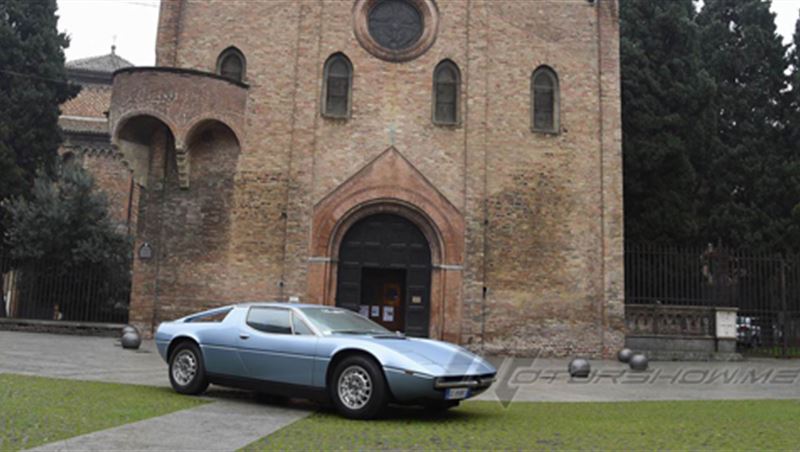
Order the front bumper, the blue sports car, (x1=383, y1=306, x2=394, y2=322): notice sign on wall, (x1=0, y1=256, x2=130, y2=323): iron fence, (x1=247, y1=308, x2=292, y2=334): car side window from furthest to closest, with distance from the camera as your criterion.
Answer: (x1=0, y1=256, x2=130, y2=323): iron fence, (x1=383, y1=306, x2=394, y2=322): notice sign on wall, (x1=247, y1=308, x2=292, y2=334): car side window, the blue sports car, the front bumper

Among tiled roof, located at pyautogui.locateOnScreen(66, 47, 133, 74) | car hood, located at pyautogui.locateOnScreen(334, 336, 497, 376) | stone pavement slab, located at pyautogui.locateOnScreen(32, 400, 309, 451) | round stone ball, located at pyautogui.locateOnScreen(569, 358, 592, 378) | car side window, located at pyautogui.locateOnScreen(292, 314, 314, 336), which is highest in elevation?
tiled roof, located at pyautogui.locateOnScreen(66, 47, 133, 74)

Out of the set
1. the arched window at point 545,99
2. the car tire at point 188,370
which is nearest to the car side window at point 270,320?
the car tire at point 188,370

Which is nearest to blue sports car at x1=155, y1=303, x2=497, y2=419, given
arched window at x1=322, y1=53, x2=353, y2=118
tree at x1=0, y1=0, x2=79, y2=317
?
arched window at x1=322, y1=53, x2=353, y2=118

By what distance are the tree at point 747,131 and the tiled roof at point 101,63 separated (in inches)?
1125

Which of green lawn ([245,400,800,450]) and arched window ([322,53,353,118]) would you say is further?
arched window ([322,53,353,118])

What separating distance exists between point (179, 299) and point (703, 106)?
1835 centimetres

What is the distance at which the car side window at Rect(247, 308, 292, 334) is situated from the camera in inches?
307

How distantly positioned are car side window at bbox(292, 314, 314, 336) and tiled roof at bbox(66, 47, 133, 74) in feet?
106

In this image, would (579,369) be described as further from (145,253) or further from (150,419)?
(145,253)

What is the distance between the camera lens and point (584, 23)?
1853 cm

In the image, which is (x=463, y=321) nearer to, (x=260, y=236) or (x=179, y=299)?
(x=260, y=236)

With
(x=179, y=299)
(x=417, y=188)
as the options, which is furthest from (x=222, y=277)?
(x=417, y=188)

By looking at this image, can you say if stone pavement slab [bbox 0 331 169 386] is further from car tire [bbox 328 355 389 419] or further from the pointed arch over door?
the pointed arch over door

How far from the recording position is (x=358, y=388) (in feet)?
22.8
